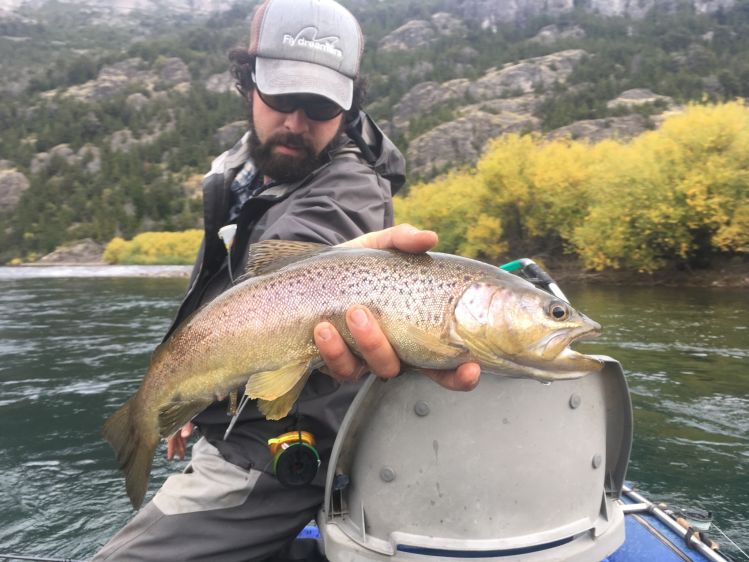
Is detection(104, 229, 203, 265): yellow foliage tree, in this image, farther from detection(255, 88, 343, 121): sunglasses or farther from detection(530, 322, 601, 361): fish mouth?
detection(530, 322, 601, 361): fish mouth

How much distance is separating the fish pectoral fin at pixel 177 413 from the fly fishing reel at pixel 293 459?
1.03ft

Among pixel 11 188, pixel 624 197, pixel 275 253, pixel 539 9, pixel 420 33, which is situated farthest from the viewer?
pixel 420 33

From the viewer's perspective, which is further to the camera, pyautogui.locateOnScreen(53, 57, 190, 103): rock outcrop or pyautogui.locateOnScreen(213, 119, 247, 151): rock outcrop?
pyautogui.locateOnScreen(53, 57, 190, 103): rock outcrop

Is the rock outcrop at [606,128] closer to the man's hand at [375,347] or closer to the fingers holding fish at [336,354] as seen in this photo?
the man's hand at [375,347]

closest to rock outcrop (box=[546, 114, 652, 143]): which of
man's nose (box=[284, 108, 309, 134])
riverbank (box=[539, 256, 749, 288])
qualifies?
riverbank (box=[539, 256, 749, 288])

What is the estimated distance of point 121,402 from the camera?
9.70 meters

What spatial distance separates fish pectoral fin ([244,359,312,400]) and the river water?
4.14 m

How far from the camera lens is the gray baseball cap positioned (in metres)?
2.82

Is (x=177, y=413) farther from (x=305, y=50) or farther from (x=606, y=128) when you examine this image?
(x=606, y=128)

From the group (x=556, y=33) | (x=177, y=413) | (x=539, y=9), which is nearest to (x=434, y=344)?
(x=177, y=413)

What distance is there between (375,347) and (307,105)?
1.46 meters

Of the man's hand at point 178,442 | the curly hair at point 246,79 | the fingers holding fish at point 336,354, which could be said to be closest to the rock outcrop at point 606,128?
the curly hair at point 246,79

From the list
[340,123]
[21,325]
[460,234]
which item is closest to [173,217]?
[460,234]

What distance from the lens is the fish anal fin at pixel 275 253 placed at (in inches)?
86.6
